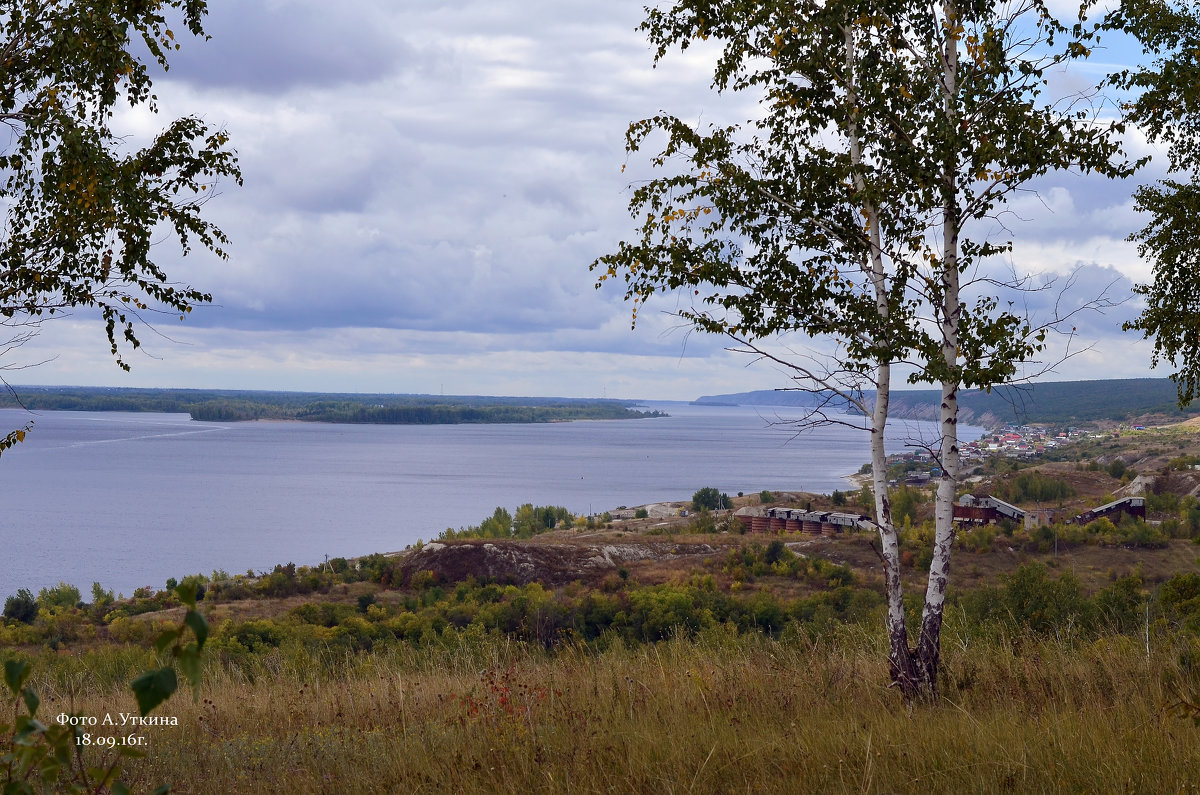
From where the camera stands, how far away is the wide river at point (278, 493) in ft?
220

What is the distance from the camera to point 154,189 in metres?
6.75

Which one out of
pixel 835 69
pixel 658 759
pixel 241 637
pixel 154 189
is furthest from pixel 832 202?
pixel 241 637

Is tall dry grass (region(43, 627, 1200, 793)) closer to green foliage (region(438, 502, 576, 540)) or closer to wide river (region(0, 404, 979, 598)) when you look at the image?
wide river (region(0, 404, 979, 598))

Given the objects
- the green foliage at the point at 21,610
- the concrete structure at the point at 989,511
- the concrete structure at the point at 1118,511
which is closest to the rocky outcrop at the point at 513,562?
the green foliage at the point at 21,610

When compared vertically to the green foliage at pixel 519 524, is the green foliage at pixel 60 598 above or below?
above

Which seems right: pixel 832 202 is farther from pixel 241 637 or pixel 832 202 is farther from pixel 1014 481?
pixel 1014 481

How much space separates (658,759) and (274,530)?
3211 inches

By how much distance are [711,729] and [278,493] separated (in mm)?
111247

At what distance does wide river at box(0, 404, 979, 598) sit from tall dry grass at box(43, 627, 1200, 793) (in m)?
2.25

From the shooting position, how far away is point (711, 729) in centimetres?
510

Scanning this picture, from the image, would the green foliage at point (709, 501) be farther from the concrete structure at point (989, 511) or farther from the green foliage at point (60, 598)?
the green foliage at point (60, 598)

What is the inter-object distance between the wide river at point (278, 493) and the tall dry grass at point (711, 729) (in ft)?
7.40

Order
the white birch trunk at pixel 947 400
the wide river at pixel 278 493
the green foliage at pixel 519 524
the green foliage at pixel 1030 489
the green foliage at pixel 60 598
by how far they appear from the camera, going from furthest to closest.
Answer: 1. the green foliage at pixel 1030 489
2. the green foliage at pixel 519 524
3. the wide river at pixel 278 493
4. the green foliage at pixel 60 598
5. the white birch trunk at pixel 947 400

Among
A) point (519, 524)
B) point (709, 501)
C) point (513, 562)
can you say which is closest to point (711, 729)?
point (513, 562)
